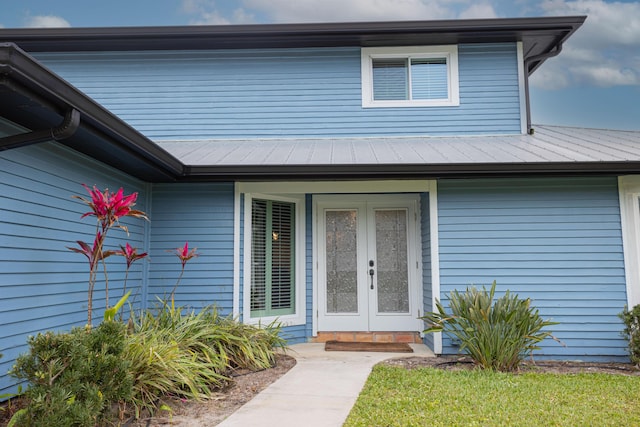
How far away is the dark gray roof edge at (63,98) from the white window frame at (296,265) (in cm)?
169

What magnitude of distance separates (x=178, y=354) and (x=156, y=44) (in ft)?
17.4

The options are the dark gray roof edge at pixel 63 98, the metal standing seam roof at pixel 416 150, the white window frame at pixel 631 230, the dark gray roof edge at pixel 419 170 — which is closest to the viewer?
the dark gray roof edge at pixel 63 98

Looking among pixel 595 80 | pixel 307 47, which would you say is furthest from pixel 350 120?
pixel 595 80

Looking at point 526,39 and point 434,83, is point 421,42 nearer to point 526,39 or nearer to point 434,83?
point 434,83

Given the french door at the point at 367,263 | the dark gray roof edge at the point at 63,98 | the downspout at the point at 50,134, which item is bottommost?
the french door at the point at 367,263

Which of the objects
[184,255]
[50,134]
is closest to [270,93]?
[184,255]

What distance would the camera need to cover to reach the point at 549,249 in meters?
5.71

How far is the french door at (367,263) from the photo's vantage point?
6.79m

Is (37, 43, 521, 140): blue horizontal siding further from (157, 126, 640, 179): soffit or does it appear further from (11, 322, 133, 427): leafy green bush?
(11, 322, 133, 427): leafy green bush

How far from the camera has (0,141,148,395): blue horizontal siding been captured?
11.8 feet

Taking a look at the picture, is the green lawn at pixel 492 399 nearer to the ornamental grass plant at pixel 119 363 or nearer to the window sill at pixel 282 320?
the ornamental grass plant at pixel 119 363

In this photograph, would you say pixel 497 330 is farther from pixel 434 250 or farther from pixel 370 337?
pixel 370 337

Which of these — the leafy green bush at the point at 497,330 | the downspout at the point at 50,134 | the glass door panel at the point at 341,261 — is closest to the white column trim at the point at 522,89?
the glass door panel at the point at 341,261

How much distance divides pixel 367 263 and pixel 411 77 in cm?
308
